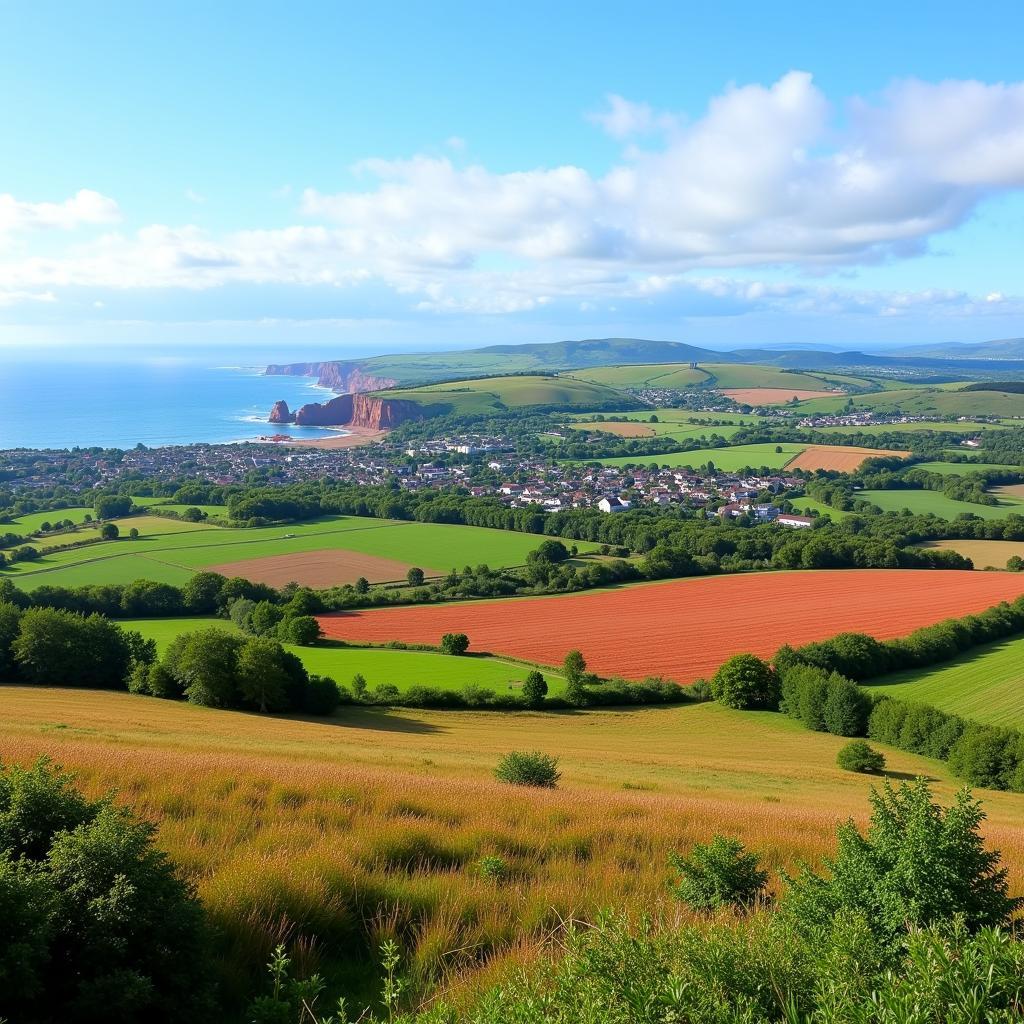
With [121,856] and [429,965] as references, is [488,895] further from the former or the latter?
[121,856]

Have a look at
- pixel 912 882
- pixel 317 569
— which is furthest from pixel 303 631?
pixel 912 882

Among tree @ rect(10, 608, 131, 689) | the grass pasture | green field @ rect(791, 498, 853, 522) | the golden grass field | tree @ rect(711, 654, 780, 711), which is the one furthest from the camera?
green field @ rect(791, 498, 853, 522)

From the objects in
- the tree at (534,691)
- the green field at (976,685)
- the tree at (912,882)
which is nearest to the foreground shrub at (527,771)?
the tree at (912,882)

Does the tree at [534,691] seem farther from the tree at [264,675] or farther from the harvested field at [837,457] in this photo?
the harvested field at [837,457]

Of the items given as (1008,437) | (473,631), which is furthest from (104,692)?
(1008,437)

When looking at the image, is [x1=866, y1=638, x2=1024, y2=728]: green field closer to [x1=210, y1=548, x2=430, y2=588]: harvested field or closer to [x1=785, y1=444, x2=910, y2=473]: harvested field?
[x1=210, y1=548, x2=430, y2=588]: harvested field

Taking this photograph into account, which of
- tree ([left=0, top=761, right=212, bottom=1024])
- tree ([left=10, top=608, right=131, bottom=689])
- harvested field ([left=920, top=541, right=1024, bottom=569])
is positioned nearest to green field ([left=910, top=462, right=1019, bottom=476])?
harvested field ([left=920, top=541, right=1024, bottom=569])
